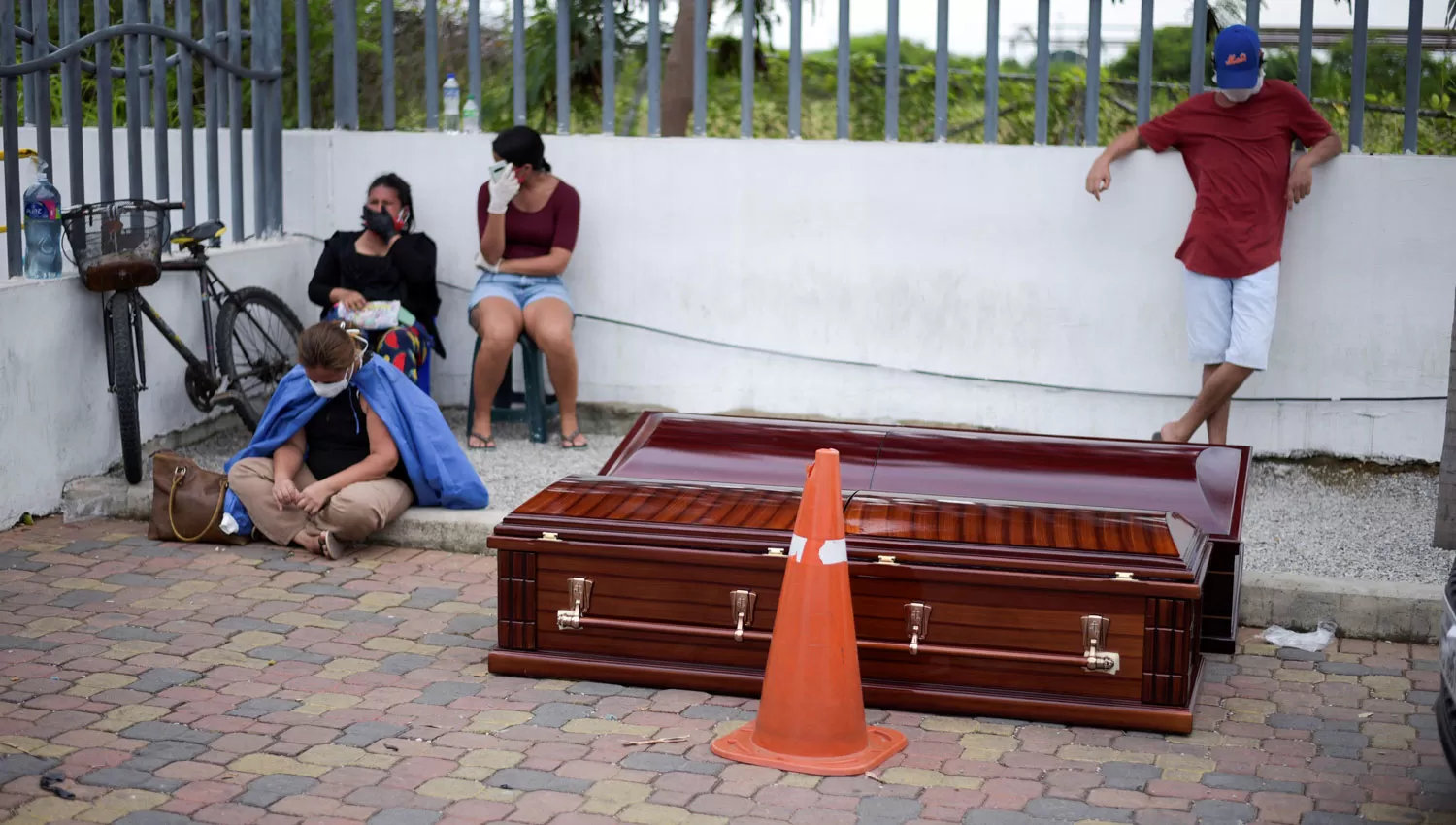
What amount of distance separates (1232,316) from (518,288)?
3.50 meters

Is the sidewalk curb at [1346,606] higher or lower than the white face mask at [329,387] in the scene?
lower

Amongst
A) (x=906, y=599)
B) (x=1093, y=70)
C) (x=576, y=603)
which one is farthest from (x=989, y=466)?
(x=1093, y=70)

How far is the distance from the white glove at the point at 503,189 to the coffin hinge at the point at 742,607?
3519 millimetres

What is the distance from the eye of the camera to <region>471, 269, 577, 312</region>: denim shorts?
790 centimetres

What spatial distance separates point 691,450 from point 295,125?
4.62 meters

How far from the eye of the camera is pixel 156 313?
23.8 ft

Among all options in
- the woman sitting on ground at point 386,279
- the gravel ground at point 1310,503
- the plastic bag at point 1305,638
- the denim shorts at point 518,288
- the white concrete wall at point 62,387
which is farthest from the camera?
the denim shorts at point 518,288

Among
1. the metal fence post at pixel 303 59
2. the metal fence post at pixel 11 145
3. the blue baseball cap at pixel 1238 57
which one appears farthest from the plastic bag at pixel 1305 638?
the metal fence post at pixel 303 59

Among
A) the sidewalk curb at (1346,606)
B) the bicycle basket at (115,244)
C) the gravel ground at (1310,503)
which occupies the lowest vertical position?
the sidewalk curb at (1346,606)

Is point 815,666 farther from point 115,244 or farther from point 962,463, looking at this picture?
point 115,244

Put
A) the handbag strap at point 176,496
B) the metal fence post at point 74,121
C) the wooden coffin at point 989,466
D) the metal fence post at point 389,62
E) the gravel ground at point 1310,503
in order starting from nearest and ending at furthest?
1. the wooden coffin at point 989,466
2. the gravel ground at point 1310,503
3. the handbag strap at point 176,496
4. the metal fence post at point 74,121
5. the metal fence post at point 389,62

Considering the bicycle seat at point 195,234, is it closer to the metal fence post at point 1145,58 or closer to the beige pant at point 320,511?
the beige pant at point 320,511

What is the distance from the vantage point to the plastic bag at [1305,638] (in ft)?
17.7

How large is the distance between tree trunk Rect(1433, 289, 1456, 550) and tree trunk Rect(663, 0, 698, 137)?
4.79 metres
